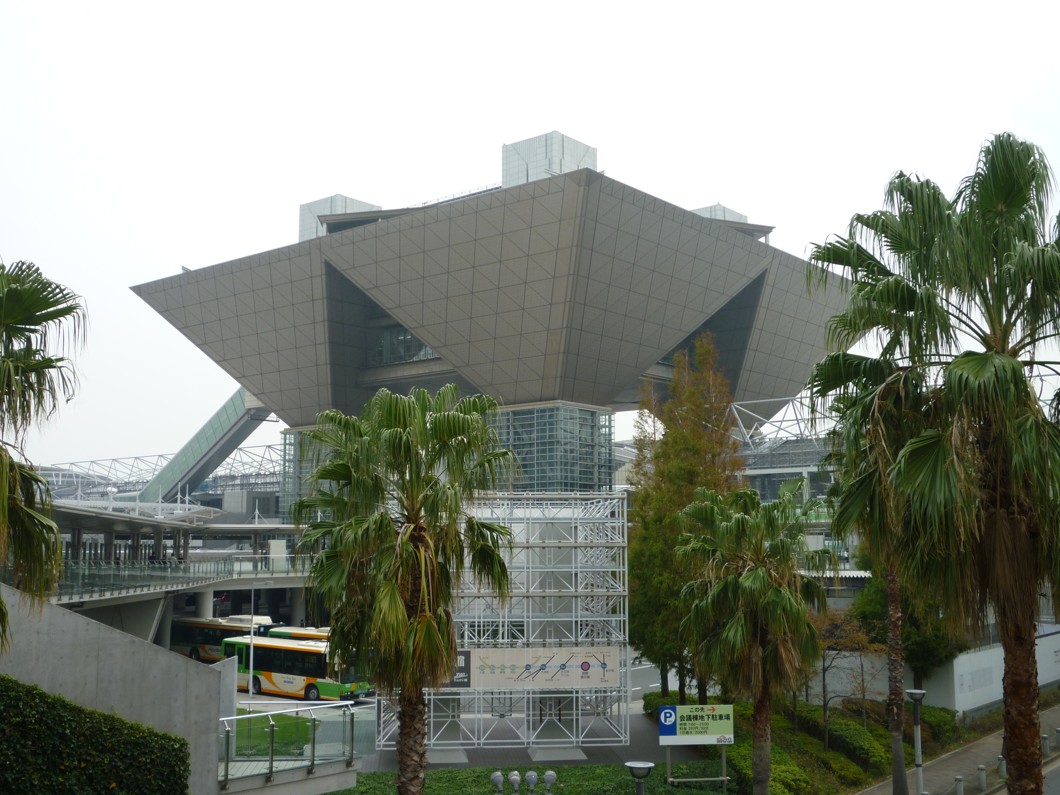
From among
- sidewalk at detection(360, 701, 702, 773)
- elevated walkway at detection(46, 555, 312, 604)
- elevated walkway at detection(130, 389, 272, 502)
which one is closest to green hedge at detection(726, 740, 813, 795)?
sidewalk at detection(360, 701, 702, 773)

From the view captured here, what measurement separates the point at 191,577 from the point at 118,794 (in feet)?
127

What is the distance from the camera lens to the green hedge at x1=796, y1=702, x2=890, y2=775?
29.3m

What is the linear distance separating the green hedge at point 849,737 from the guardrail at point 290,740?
15665 mm

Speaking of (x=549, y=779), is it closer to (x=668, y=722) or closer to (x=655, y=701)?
A: (x=668, y=722)

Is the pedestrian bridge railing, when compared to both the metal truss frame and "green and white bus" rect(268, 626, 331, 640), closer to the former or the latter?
"green and white bus" rect(268, 626, 331, 640)

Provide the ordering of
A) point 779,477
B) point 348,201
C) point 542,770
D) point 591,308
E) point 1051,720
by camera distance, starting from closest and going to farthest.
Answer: point 542,770 → point 1051,720 → point 591,308 → point 779,477 → point 348,201

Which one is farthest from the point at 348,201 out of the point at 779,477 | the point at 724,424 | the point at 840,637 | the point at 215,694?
the point at 215,694

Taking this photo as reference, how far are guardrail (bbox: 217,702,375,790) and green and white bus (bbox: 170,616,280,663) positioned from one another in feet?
110

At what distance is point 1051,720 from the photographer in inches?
1417

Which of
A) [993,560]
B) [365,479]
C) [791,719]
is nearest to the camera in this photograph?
[993,560]

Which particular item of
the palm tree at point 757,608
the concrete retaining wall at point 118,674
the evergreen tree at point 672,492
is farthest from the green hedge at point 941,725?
the concrete retaining wall at point 118,674

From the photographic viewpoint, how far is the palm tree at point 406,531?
14.1 metres

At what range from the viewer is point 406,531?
47.5ft

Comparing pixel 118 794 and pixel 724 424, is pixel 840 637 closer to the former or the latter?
pixel 724 424
